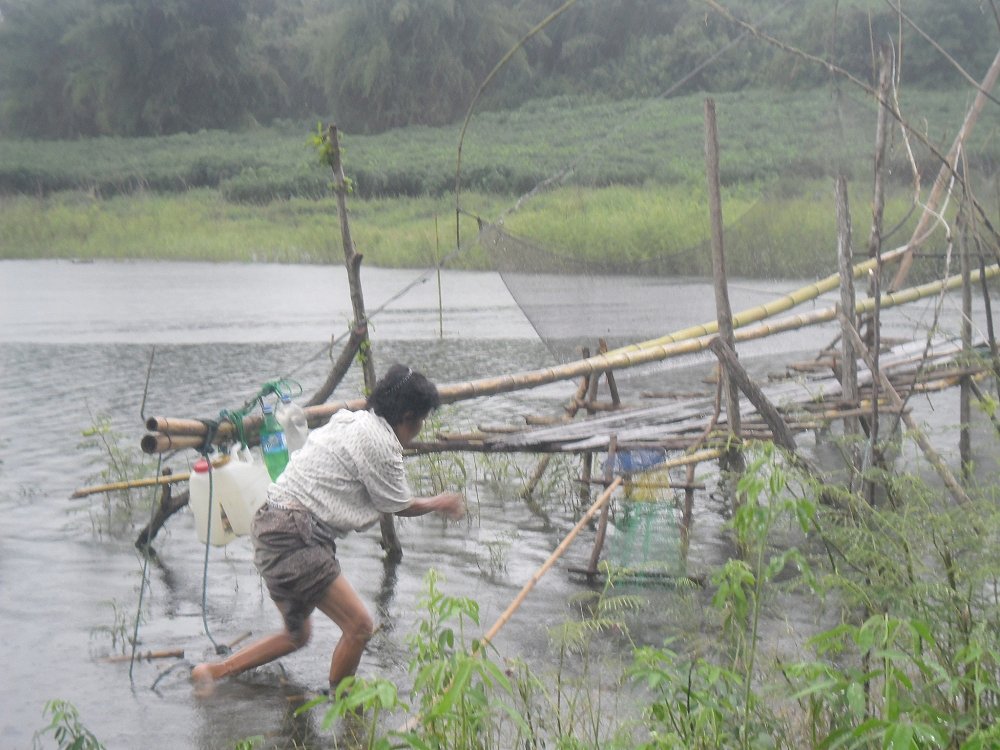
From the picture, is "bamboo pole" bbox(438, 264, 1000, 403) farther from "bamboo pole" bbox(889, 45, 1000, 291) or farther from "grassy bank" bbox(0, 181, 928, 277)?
"grassy bank" bbox(0, 181, 928, 277)

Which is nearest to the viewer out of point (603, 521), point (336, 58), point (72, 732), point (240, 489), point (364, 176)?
point (72, 732)

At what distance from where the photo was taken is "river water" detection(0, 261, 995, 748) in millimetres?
3545

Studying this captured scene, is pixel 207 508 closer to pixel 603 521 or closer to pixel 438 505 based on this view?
pixel 438 505

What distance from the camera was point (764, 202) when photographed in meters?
6.27

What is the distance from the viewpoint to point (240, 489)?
3.73m

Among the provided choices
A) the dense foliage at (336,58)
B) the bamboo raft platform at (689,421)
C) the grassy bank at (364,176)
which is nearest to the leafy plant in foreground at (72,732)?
the bamboo raft platform at (689,421)

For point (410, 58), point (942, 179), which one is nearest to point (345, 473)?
point (942, 179)

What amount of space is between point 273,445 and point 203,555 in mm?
1474

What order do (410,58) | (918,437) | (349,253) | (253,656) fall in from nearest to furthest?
(253,656) → (918,437) → (349,253) → (410,58)

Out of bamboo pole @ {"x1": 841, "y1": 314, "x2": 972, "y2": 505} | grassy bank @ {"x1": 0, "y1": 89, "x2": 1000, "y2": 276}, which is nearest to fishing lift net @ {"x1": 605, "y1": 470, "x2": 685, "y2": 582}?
bamboo pole @ {"x1": 841, "y1": 314, "x2": 972, "y2": 505}

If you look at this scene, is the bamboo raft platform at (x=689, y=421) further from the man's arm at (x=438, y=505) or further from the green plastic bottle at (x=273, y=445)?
the man's arm at (x=438, y=505)

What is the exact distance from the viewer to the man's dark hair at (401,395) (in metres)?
3.25

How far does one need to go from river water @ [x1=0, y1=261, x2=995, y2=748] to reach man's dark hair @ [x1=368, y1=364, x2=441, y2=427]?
591mm

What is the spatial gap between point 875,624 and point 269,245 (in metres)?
17.9
